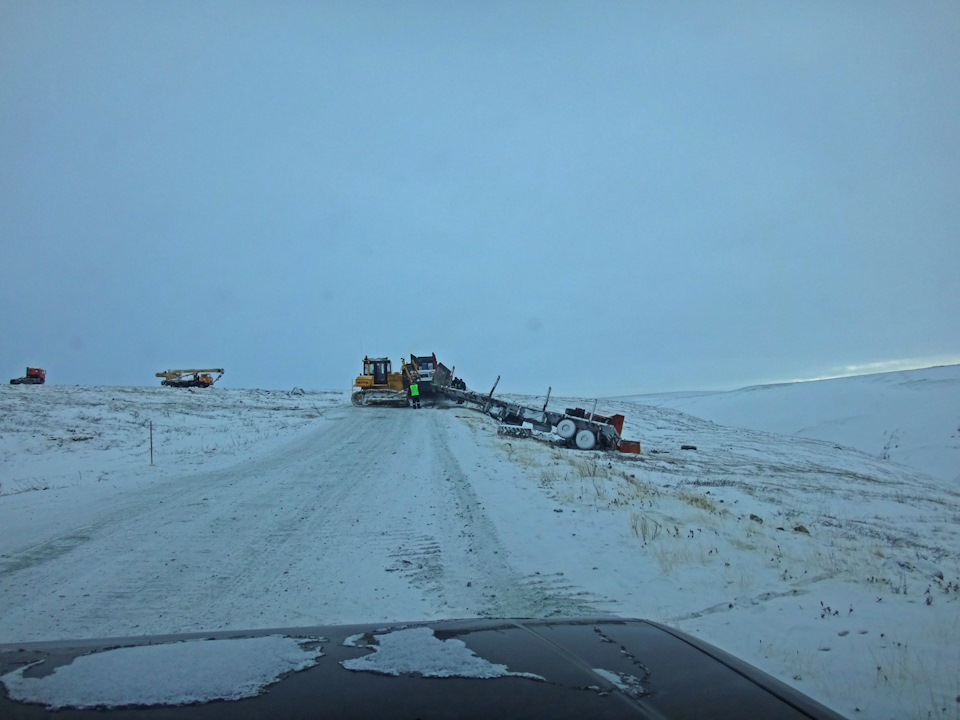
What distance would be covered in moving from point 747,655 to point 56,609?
6.86 meters

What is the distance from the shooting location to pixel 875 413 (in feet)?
180

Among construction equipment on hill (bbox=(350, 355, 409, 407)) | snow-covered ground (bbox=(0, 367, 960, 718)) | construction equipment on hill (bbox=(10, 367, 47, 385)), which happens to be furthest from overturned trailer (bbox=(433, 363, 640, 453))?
construction equipment on hill (bbox=(10, 367, 47, 385))

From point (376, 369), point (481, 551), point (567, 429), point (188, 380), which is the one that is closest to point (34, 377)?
→ point (188, 380)

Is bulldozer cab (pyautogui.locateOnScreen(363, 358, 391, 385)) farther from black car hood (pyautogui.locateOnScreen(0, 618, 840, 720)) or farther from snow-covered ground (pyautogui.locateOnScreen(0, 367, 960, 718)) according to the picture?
black car hood (pyautogui.locateOnScreen(0, 618, 840, 720))

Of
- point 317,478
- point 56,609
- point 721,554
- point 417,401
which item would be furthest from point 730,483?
point 417,401

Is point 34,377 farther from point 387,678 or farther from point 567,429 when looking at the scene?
point 387,678

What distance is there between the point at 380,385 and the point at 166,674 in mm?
43001

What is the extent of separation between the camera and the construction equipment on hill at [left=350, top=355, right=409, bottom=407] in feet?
140

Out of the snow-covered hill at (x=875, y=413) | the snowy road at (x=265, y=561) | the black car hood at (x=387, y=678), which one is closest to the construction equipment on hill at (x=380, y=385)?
the snowy road at (x=265, y=561)

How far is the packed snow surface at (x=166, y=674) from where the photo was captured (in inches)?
87.0

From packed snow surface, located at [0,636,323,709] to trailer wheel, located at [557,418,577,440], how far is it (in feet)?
80.0

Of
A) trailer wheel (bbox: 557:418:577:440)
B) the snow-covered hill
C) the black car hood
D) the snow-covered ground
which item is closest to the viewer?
the black car hood

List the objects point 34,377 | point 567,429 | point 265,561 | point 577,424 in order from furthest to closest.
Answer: point 34,377
point 567,429
point 577,424
point 265,561

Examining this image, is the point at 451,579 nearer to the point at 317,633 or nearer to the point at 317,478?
the point at 317,633
